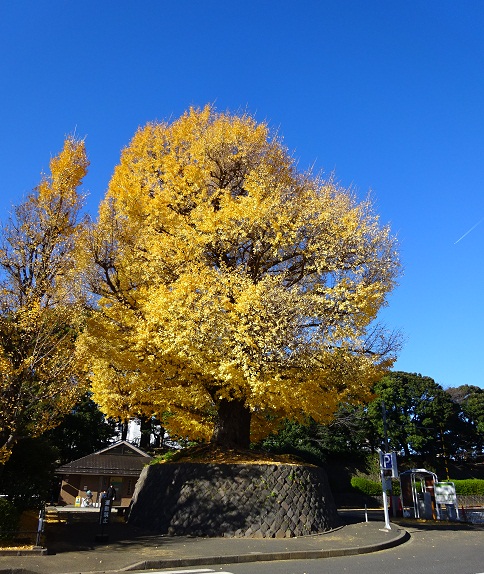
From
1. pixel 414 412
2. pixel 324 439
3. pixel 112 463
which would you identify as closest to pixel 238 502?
pixel 112 463

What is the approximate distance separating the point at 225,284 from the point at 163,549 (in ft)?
21.6

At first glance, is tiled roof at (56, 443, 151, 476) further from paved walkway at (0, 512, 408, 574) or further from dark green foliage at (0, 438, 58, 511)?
paved walkway at (0, 512, 408, 574)

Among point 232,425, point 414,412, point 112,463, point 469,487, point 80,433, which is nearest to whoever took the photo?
point 232,425

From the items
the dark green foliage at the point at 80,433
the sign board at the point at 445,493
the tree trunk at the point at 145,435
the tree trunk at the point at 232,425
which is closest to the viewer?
the tree trunk at the point at 232,425

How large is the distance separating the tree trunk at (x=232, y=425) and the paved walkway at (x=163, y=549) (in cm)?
353

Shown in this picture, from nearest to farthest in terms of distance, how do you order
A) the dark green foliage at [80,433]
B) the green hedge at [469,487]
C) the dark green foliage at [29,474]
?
the dark green foliage at [29,474]
the dark green foliage at [80,433]
the green hedge at [469,487]

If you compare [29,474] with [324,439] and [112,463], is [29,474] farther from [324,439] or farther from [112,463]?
[324,439]

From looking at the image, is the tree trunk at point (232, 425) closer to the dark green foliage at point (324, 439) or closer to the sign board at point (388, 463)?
the sign board at point (388, 463)

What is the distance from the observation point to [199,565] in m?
8.66

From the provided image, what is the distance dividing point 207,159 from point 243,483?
10.6 meters

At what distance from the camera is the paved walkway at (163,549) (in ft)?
26.6

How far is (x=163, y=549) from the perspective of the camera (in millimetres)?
9852

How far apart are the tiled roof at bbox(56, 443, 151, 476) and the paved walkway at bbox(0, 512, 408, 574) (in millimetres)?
14827

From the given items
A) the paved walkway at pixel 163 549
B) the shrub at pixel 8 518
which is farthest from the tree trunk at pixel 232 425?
the shrub at pixel 8 518
